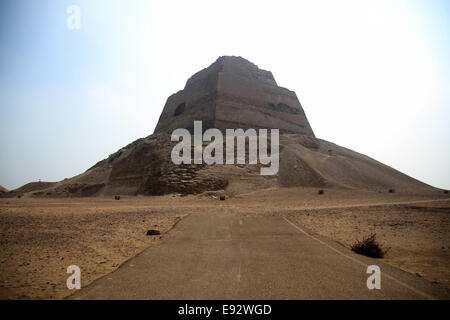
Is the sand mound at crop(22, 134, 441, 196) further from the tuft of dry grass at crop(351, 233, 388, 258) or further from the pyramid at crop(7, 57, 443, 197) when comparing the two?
the tuft of dry grass at crop(351, 233, 388, 258)

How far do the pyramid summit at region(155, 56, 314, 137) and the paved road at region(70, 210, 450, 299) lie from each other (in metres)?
33.6

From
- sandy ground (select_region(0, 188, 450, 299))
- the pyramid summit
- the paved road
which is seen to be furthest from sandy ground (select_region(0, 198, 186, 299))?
the pyramid summit

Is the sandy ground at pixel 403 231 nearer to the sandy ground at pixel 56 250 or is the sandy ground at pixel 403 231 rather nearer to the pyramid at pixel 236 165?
the sandy ground at pixel 56 250

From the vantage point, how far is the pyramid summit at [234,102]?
40.8 metres

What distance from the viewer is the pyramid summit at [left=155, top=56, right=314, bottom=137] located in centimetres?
4081

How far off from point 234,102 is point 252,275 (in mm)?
40049

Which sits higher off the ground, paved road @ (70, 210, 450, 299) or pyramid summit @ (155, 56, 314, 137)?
pyramid summit @ (155, 56, 314, 137)

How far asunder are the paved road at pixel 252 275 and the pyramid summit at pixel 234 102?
3357 centimetres

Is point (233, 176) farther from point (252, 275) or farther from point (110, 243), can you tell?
point (252, 275)

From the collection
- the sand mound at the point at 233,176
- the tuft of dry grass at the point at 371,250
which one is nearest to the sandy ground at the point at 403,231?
the tuft of dry grass at the point at 371,250

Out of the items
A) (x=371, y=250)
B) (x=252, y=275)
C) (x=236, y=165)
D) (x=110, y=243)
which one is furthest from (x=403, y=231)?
(x=236, y=165)
